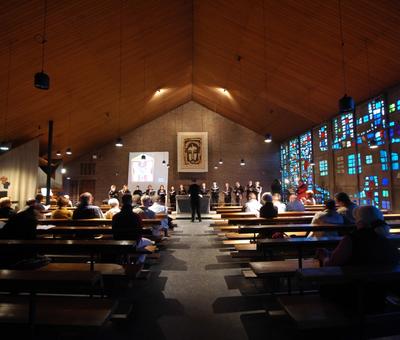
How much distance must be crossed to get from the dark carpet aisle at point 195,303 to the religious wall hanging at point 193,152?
10.9 metres

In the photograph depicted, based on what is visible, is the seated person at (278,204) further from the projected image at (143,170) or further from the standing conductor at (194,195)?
the projected image at (143,170)

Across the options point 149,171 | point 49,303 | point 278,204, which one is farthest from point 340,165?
point 49,303

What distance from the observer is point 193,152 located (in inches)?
603

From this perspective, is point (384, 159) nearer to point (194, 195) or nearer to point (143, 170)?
point (194, 195)

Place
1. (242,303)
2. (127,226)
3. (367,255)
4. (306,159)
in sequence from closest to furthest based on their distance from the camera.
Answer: (367,255), (242,303), (127,226), (306,159)

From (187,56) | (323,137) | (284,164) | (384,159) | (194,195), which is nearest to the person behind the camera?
(384,159)

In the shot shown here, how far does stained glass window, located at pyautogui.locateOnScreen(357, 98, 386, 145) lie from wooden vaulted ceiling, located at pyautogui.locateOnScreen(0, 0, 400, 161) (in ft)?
1.40

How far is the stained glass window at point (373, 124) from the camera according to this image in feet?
Result: 24.9

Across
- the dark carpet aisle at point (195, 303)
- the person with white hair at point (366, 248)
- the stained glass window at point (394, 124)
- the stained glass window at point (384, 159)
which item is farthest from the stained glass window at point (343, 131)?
the person with white hair at point (366, 248)

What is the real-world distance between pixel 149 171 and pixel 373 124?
10.1m

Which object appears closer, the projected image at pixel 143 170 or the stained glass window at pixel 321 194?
the stained glass window at pixel 321 194

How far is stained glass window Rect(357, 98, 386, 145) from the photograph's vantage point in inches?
299

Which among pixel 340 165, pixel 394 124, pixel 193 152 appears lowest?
pixel 340 165

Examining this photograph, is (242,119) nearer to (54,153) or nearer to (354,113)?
(354,113)
